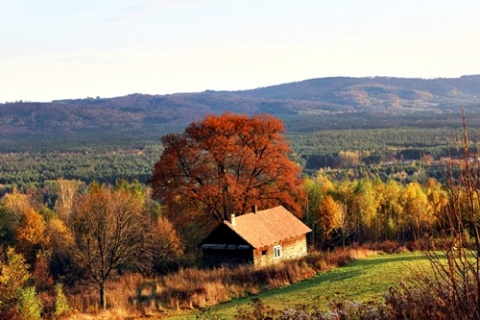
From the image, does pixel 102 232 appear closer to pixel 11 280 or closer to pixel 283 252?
pixel 11 280

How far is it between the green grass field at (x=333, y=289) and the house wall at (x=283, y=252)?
579 cm

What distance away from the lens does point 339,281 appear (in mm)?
23234

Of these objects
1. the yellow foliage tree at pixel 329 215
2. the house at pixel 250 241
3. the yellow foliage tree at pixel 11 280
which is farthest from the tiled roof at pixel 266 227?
the yellow foliage tree at pixel 11 280

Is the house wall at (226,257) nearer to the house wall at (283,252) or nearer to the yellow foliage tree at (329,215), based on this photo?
the house wall at (283,252)

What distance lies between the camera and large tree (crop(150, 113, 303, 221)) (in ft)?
125

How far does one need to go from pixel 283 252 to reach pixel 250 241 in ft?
13.0

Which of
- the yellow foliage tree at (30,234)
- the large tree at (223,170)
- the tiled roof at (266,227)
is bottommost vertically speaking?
the yellow foliage tree at (30,234)

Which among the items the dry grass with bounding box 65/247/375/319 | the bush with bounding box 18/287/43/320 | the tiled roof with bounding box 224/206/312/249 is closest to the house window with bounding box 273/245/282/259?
the tiled roof with bounding box 224/206/312/249

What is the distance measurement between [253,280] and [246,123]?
15.0 metres

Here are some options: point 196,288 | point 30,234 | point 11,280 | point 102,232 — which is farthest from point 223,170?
point 30,234

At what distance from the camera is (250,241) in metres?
31.9

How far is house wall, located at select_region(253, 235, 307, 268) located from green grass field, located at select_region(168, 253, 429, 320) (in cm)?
579

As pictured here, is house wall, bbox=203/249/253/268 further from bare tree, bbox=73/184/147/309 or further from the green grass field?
the green grass field

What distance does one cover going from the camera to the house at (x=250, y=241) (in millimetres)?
32094
